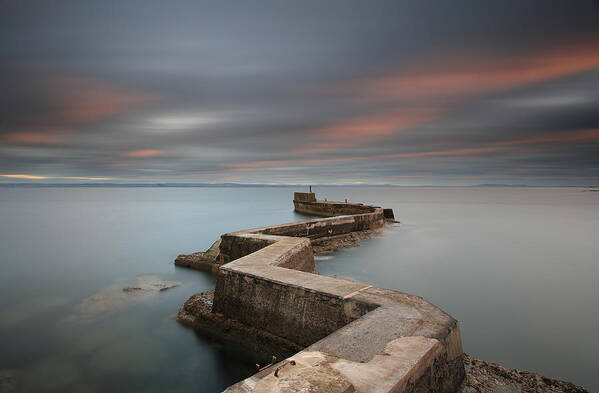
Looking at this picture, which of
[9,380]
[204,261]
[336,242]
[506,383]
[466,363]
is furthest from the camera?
[336,242]

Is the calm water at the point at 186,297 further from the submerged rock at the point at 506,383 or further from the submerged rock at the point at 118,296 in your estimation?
the submerged rock at the point at 506,383

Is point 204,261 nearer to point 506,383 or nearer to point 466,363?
point 466,363

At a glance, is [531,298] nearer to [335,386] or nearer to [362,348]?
[362,348]

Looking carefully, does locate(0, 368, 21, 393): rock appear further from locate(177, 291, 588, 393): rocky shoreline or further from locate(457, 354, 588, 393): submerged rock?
locate(457, 354, 588, 393): submerged rock

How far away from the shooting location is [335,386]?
2.05m

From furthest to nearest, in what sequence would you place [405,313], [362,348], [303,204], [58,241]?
1. [303,204]
2. [58,241]
3. [405,313]
4. [362,348]

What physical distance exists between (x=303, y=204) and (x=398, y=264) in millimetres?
22346

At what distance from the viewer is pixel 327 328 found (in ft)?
12.1

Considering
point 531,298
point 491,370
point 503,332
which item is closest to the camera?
point 491,370

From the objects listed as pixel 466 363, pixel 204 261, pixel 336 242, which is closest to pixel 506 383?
pixel 466 363

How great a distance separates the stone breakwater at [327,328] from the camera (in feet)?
7.28

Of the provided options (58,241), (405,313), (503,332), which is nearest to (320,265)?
(503,332)

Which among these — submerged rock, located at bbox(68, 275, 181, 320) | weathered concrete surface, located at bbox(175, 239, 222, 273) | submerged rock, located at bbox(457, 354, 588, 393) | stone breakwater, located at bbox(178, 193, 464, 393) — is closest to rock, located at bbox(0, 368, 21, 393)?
submerged rock, located at bbox(68, 275, 181, 320)

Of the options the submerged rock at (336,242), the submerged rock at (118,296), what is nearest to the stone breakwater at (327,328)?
the submerged rock at (118,296)
